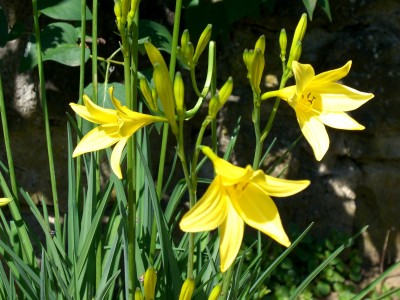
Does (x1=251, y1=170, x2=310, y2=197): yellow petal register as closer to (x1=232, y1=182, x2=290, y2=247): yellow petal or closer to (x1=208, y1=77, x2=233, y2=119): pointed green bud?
(x1=232, y1=182, x2=290, y2=247): yellow petal

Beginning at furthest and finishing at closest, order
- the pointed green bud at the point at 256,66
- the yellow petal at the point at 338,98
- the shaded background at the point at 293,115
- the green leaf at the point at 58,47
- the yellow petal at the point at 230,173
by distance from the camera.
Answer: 1. the shaded background at the point at 293,115
2. the green leaf at the point at 58,47
3. the yellow petal at the point at 338,98
4. the pointed green bud at the point at 256,66
5. the yellow petal at the point at 230,173

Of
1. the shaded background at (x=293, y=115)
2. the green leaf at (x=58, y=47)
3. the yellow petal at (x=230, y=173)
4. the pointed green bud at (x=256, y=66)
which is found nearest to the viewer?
the yellow petal at (x=230, y=173)

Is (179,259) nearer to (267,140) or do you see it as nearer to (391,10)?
(267,140)

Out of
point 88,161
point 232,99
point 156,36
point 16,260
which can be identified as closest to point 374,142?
point 232,99

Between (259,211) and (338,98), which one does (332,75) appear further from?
(259,211)

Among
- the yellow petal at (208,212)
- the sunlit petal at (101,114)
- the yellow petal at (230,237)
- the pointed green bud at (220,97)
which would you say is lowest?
the yellow petal at (230,237)

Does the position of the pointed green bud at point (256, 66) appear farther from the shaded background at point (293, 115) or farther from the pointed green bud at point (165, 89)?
the shaded background at point (293, 115)

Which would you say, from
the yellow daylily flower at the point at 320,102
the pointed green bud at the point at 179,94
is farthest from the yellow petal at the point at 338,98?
the pointed green bud at the point at 179,94

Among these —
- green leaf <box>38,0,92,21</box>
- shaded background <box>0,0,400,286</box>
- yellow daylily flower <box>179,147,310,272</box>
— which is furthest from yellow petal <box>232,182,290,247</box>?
shaded background <box>0,0,400,286</box>

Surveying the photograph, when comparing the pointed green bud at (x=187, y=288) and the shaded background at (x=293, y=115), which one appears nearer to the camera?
the pointed green bud at (x=187, y=288)
